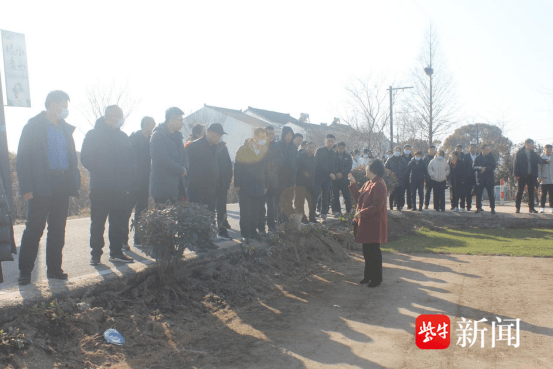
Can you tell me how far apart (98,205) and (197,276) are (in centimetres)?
151

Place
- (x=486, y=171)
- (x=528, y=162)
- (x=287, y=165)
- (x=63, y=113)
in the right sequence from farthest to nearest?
(x=486, y=171), (x=528, y=162), (x=287, y=165), (x=63, y=113)

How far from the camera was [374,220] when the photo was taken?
23.6 ft

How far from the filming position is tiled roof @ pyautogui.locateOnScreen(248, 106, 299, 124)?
6250 centimetres

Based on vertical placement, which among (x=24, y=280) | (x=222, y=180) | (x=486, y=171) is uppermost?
(x=222, y=180)

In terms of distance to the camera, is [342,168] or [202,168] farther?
[342,168]

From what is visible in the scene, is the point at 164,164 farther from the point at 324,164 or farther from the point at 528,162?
the point at 528,162

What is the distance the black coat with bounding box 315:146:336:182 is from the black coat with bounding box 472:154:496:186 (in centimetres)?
493

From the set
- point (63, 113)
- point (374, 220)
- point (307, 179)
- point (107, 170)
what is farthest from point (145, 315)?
point (307, 179)

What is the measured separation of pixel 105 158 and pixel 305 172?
5936mm

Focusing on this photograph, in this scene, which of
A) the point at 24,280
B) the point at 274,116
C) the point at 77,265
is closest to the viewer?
the point at 24,280

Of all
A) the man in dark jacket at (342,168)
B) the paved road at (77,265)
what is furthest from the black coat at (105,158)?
the man in dark jacket at (342,168)

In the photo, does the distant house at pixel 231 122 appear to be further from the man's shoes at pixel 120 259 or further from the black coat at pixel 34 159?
the black coat at pixel 34 159

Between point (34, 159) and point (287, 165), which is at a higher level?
point (34, 159)

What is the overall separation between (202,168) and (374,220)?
103 inches
